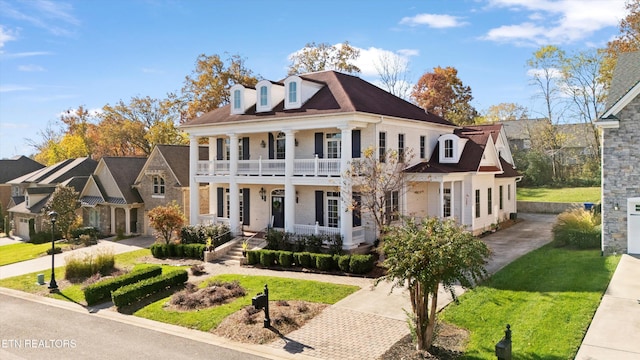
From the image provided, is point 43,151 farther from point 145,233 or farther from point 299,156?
point 299,156

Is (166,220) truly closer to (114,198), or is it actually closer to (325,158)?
(325,158)

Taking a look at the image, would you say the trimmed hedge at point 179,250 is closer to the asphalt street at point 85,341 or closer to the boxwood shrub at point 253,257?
the boxwood shrub at point 253,257

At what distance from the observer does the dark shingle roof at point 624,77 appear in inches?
774

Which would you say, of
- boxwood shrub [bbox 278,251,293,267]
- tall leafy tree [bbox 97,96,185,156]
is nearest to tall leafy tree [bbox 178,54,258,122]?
tall leafy tree [bbox 97,96,185,156]

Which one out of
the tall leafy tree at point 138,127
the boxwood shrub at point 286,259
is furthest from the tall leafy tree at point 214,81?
the boxwood shrub at point 286,259

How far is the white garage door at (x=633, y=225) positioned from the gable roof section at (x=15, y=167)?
55.8m

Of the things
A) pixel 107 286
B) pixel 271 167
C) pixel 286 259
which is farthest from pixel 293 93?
pixel 107 286

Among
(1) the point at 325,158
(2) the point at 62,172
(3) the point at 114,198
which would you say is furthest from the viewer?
(2) the point at 62,172

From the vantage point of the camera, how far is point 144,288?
17.7m

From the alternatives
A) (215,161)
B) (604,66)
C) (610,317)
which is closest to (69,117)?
(215,161)

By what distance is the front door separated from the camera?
27.3 meters

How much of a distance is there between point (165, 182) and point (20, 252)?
35.5 feet

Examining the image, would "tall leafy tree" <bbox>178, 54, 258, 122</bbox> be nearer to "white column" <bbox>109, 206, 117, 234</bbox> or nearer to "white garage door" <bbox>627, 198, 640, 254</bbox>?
"white column" <bbox>109, 206, 117, 234</bbox>

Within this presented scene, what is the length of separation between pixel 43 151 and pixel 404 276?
7598cm
